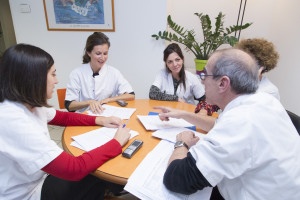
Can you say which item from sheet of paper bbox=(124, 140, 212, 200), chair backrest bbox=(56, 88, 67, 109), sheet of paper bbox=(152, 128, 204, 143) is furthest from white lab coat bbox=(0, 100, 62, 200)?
chair backrest bbox=(56, 88, 67, 109)

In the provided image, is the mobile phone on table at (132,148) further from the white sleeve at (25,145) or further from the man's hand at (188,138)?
the white sleeve at (25,145)

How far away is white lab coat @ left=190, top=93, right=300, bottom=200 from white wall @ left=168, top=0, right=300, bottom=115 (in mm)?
1899

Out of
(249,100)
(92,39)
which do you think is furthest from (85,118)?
(249,100)

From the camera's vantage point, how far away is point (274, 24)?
9.04 ft

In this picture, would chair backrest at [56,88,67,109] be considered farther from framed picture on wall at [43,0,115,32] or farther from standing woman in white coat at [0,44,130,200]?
framed picture on wall at [43,0,115,32]

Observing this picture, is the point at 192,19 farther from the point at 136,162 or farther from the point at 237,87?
the point at 136,162

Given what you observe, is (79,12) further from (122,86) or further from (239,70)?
(239,70)

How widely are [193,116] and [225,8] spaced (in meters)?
2.54

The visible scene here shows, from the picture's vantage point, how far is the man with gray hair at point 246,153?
0.64 meters

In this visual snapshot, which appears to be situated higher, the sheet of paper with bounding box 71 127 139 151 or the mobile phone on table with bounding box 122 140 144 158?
the mobile phone on table with bounding box 122 140 144 158

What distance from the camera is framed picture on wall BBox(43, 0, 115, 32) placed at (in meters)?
2.48

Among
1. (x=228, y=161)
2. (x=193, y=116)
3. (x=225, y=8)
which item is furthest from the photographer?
(x=225, y=8)

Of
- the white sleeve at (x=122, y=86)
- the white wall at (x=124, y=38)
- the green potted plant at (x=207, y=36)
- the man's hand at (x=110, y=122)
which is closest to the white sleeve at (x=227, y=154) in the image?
the man's hand at (x=110, y=122)

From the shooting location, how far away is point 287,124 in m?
0.73
